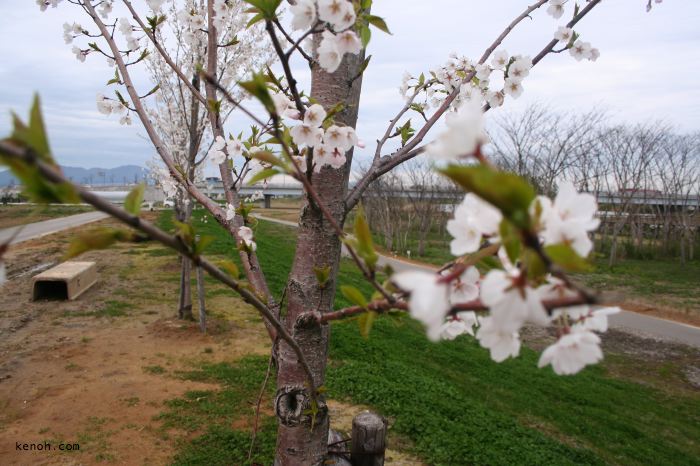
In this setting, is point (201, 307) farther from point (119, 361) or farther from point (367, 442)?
point (367, 442)

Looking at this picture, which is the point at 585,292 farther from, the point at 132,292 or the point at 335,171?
the point at 132,292

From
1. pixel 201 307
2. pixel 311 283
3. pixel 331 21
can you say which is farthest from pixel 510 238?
pixel 201 307

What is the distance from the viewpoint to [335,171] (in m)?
1.42

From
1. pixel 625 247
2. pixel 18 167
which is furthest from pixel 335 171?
pixel 625 247

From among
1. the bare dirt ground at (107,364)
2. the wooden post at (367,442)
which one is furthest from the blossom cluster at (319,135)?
the bare dirt ground at (107,364)

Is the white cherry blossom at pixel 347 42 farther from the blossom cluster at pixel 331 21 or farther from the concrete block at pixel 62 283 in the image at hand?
the concrete block at pixel 62 283

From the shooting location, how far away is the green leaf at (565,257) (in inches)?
17.8

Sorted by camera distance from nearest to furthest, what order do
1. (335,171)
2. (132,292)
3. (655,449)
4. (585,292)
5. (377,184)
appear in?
1. (585,292)
2. (335,171)
3. (655,449)
4. (132,292)
5. (377,184)

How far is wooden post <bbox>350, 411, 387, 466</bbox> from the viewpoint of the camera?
2.40 m

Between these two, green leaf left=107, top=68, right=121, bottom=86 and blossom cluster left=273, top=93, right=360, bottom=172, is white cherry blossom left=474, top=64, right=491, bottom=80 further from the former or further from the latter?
green leaf left=107, top=68, right=121, bottom=86

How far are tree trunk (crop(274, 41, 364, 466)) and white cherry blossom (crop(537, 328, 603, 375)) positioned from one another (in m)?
0.80

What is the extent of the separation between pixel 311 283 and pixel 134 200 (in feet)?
2.71

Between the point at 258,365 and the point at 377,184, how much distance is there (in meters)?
18.0

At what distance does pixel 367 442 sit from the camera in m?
2.40
